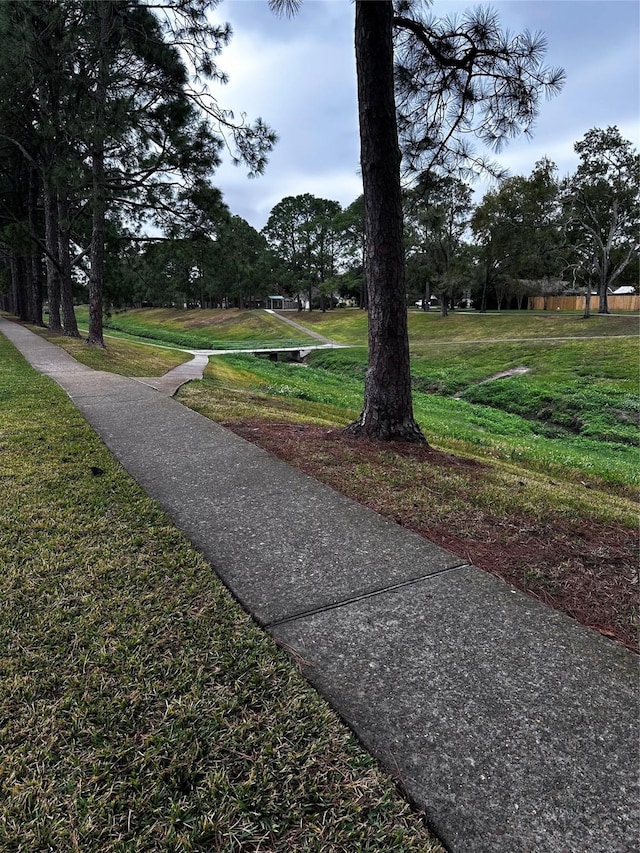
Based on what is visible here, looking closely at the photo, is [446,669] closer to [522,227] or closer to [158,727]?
[158,727]

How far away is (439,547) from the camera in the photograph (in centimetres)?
283

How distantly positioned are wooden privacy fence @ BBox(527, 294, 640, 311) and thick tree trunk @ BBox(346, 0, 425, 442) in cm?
4764

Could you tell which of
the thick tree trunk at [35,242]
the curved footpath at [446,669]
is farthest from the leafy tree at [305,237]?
the curved footpath at [446,669]

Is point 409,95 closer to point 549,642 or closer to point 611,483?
point 611,483

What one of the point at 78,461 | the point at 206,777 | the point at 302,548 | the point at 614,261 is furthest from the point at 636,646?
the point at 614,261

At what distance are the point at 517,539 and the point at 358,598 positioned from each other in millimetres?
1255

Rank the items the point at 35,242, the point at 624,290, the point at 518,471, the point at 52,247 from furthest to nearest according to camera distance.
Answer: the point at 624,290 → the point at 52,247 → the point at 35,242 → the point at 518,471

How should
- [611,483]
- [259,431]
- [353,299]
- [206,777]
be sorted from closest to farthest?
[206,777] → [259,431] → [611,483] → [353,299]

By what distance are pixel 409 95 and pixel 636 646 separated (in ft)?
21.3

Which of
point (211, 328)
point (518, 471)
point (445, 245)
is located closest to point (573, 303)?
point (445, 245)

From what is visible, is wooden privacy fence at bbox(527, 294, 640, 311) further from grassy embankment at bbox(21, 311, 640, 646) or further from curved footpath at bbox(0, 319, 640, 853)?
curved footpath at bbox(0, 319, 640, 853)

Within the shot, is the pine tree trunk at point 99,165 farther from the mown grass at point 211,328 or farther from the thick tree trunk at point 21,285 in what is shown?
the mown grass at point 211,328

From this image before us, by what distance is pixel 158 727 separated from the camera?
1.50 m

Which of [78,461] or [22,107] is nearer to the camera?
[78,461]
